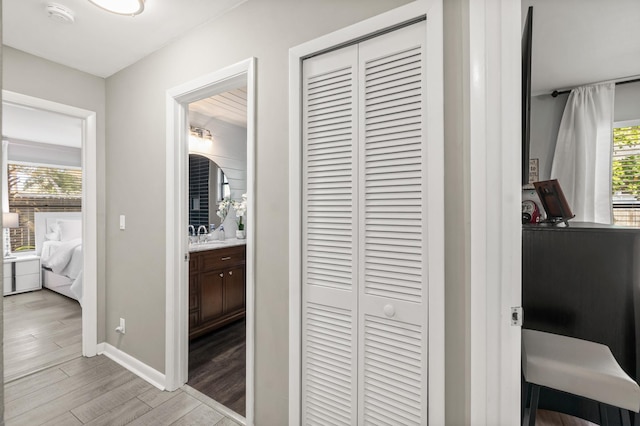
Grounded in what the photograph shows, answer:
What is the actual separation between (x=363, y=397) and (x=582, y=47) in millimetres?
2902

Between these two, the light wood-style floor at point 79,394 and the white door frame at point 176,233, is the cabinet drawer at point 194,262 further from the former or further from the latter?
the light wood-style floor at point 79,394

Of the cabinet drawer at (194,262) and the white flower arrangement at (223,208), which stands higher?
the white flower arrangement at (223,208)

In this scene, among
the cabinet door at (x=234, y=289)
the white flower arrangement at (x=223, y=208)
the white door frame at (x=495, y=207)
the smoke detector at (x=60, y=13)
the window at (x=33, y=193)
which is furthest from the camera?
the window at (x=33, y=193)

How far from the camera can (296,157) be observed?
1.69m

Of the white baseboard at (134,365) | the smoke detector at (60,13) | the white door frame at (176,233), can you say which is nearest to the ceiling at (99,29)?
the smoke detector at (60,13)

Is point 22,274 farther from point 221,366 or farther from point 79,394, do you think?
point 221,366

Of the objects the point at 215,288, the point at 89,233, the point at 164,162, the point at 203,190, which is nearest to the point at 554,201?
the point at 164,162

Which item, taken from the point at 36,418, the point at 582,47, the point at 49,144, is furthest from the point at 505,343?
the point at 49,144

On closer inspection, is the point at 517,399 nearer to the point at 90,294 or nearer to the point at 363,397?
the point at 363,397

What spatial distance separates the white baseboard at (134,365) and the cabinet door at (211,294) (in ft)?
2.09

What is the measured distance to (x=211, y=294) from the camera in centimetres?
314

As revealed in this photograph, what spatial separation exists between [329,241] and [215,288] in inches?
78.0

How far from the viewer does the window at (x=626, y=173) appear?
3107mm

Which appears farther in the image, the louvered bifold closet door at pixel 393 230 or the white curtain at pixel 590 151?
the white curtain at pixel 590 151
